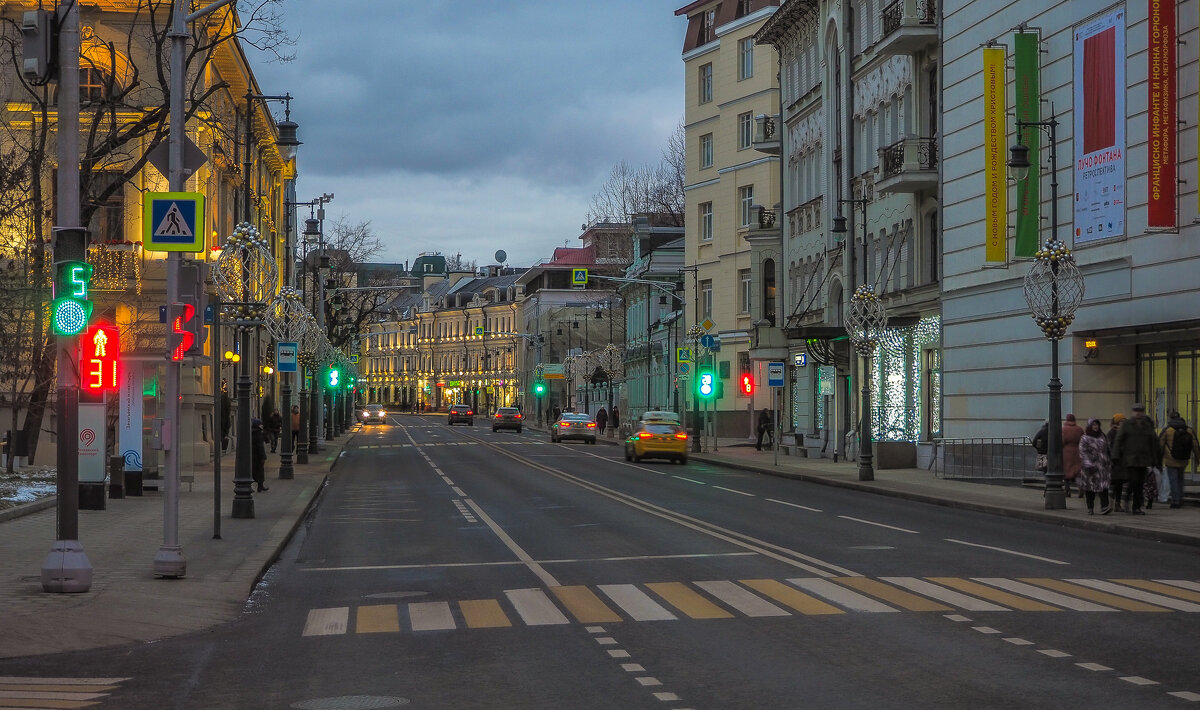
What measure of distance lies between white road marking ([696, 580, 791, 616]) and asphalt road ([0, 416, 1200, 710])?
6cm

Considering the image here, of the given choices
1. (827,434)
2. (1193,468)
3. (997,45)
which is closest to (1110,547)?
(1193,468)

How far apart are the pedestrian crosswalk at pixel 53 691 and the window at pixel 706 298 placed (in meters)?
65.7

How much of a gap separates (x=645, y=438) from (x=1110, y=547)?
98.7 ft

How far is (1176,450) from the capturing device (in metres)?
26.4

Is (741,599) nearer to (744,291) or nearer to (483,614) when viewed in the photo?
(483,614)

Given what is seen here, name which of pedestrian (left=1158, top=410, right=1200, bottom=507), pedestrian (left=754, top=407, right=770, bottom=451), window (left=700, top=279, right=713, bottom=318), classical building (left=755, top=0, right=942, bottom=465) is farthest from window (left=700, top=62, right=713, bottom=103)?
pedestrian (left=1158, top=410, right=1200, bottom=507)

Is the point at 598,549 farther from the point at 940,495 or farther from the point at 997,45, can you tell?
the point at 997,45

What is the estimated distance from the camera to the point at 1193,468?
30.1 meters

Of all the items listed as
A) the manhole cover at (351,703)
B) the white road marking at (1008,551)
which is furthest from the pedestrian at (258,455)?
the manhole cover at (351,703)

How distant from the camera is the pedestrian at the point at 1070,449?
29.4m

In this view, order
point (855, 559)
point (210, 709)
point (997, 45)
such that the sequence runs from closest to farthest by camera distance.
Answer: point (210, 709), point (855, 559), point (997, 45)

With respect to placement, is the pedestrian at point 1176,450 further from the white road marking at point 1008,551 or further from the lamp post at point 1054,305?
the white road marking at point 1008,551

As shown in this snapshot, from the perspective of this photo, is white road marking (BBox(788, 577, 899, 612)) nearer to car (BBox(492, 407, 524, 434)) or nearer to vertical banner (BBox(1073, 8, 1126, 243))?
vertical banner (BBox(1073, 8, 1126, 243))

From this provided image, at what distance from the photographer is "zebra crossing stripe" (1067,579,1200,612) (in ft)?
45.8
